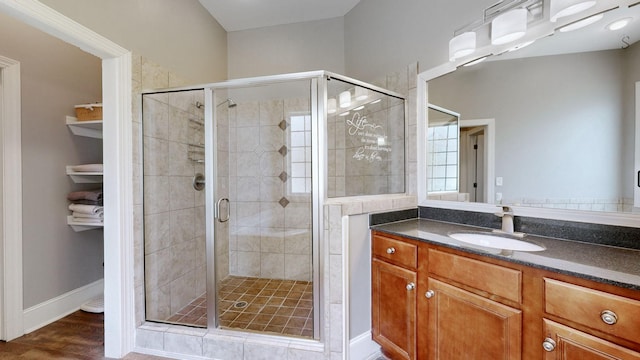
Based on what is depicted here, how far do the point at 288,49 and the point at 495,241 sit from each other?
2.82 m

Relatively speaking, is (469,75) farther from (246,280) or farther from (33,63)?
(33,63)

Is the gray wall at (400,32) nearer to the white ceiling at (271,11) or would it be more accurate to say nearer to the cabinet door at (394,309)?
the white ceiling at (271,11)

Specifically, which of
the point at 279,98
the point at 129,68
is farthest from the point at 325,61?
the point at 129,68

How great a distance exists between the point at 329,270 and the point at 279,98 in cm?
169

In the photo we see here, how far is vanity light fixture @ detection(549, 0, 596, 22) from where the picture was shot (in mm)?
1198

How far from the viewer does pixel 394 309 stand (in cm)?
157

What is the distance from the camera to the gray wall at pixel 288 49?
294 cm

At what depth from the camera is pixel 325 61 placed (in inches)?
117

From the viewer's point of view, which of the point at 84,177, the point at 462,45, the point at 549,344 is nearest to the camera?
the point at 549,344

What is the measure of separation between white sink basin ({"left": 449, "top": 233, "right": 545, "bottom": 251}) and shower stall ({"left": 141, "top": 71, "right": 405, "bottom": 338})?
0.71 metres

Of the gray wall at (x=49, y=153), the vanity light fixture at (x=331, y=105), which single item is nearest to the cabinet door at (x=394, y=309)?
the vanity light fixture at (x=331, y=105)

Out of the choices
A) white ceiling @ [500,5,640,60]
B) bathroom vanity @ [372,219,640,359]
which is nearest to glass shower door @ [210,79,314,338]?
bathroom vanity @ [372,219,640,359]

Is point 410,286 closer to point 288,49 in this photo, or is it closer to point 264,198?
point 264,198

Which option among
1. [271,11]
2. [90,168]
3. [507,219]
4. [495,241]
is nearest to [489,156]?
[507,219]
